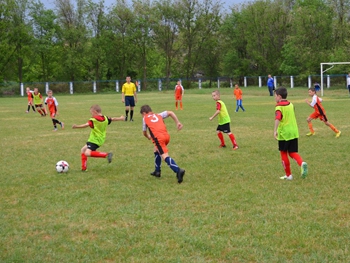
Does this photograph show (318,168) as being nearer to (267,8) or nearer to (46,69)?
(267,8)

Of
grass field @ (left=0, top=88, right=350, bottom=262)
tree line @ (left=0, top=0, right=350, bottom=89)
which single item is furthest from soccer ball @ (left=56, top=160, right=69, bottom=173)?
tree line @ (left=0, top=0, right=350, bottom=89)

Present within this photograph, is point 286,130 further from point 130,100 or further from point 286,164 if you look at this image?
point 130,100

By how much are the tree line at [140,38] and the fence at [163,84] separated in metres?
2.47

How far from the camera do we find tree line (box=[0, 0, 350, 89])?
209ft

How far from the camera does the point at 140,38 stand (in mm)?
67688

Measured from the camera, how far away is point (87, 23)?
68.7 m

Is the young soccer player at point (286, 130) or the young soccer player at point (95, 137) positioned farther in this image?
the young soccer player at point (95, 137)

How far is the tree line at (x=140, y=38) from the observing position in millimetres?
63781

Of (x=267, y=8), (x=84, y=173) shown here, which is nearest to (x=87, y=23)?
(x=267, y=8)

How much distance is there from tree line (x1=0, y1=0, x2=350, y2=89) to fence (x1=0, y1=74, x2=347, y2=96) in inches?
97.4

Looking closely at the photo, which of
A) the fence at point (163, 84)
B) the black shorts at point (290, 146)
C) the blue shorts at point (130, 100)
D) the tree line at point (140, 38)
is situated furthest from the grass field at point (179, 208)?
the tree line at point (140, 38)

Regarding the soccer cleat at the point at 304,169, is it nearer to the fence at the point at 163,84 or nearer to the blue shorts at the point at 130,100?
the blue shorts at the point at 130,100

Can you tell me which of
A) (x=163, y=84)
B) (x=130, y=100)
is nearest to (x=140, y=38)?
(x=163, y=84)

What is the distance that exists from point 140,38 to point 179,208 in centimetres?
6303
